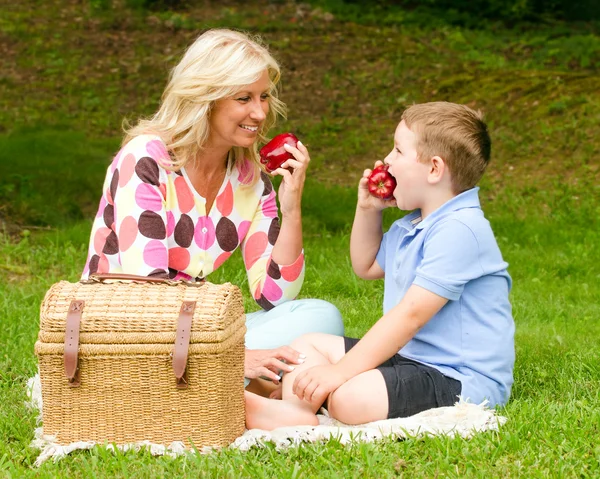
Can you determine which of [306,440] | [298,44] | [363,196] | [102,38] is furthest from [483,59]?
[306,440]

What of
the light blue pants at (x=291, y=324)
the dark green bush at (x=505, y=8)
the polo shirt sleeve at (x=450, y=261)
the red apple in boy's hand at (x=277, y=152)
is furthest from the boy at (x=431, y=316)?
the dark green bush at (x=505, y=8)

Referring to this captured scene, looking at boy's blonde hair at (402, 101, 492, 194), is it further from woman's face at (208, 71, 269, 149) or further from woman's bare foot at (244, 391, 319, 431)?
woman's bare foot at (244, 391, 319, 431)

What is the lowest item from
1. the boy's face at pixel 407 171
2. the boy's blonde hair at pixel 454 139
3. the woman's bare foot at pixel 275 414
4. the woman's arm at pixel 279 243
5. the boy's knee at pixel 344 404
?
the woman's bare foot at pixel 275 414

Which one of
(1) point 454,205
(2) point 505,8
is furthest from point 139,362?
(2) point 505,8

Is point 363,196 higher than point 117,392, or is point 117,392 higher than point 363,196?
point 363,196

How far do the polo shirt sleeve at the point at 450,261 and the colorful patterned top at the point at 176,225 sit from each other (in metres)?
0.84

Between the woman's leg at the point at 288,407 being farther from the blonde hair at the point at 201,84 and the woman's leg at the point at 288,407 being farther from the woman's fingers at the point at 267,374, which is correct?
the blonde hair at the point at 201,84

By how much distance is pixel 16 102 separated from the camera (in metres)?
11.6

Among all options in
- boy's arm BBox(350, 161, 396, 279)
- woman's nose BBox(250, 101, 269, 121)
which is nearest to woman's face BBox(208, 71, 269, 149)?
woman's nose BBox(250, 101, 269, 121)

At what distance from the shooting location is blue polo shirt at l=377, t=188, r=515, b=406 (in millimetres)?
3547

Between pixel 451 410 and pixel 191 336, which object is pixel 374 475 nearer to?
pixel 451 410

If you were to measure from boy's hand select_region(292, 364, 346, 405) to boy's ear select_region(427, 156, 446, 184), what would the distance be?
2.65ft

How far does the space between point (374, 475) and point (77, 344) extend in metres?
1.10

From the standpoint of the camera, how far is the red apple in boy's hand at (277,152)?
411cm
